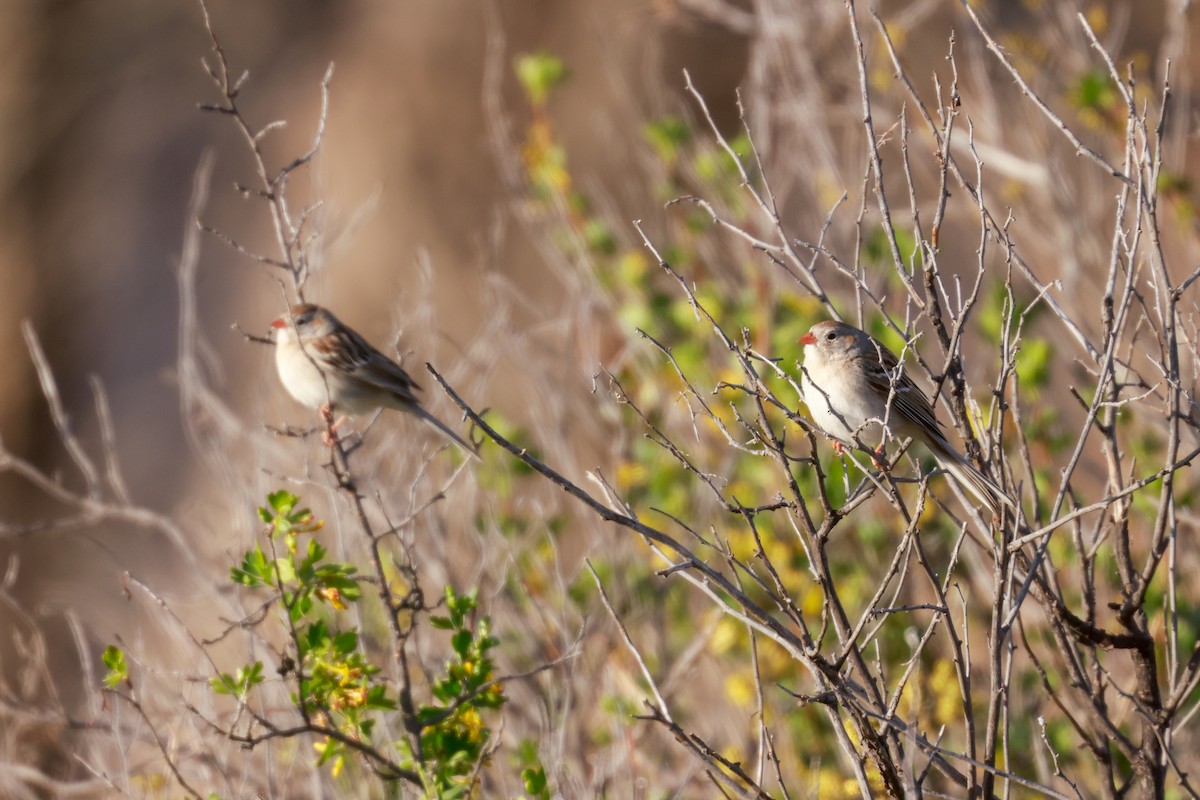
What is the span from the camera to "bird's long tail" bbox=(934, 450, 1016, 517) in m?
3.19

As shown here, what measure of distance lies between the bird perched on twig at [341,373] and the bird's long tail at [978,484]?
2465 mm

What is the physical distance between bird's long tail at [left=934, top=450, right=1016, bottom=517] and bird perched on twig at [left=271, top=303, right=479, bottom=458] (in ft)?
8.09

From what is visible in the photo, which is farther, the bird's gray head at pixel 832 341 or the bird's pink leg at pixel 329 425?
the bird's gray head at pixel 832 341

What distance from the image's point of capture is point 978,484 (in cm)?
454

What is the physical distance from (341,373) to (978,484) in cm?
329

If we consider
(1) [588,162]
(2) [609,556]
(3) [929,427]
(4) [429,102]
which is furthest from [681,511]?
(4) [429,102]

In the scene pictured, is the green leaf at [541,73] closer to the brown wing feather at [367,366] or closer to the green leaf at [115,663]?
the brown wing feather at [367,366]

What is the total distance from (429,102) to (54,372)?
558 cm

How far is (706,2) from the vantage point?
9609 millimetres

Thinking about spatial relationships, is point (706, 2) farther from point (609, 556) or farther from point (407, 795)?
point (407, 795)

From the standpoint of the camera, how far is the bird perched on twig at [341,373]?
246 inches

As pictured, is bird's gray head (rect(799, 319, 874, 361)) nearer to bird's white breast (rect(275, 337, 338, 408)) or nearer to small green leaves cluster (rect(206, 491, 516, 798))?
small green leaves cluster (rect(206, 491, 516, 798))

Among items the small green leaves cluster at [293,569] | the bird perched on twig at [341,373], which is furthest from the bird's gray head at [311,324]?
the small green leaves cluster at [293,569]

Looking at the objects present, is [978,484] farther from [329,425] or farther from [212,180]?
[212,180]
